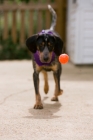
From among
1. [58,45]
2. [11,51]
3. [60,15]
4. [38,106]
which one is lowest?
[11,51]

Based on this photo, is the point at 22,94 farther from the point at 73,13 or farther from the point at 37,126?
the point at 73,13

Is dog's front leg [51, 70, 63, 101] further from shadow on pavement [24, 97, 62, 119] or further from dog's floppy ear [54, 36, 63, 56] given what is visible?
dog's floppy ear [54, 36, 63, 56]

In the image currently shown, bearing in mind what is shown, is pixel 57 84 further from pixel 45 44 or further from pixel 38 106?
pixel 45 44

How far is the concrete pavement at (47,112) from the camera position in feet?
11.4

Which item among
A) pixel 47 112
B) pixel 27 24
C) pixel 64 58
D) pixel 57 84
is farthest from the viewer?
pixel 27 24

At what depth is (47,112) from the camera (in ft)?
14.6

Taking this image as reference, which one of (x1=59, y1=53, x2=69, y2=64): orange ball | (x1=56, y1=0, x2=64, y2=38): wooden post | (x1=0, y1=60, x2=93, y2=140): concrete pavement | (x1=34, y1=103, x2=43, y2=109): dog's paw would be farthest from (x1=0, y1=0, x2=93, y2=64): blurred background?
(x1=34, y1=103, x2=43, y2=109): dog's paw

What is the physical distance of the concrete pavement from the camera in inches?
137

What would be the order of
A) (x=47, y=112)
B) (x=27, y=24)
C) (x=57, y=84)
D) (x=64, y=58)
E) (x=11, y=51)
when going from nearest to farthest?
1. (x=47, y=112)
2. (x=64, y=58)
3. (x=57, y=84)
4. (x=11, y=51)
5. (x=27, y=24)

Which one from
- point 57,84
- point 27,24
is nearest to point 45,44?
point 57,84

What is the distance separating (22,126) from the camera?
3742 mm

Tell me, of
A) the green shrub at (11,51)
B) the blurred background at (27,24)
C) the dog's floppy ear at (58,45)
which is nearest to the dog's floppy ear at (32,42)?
the dog's floppy ear at (58,45)

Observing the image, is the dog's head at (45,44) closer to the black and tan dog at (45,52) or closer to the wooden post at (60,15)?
the black and tan dog at (45,52)

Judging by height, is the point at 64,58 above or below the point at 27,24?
above
